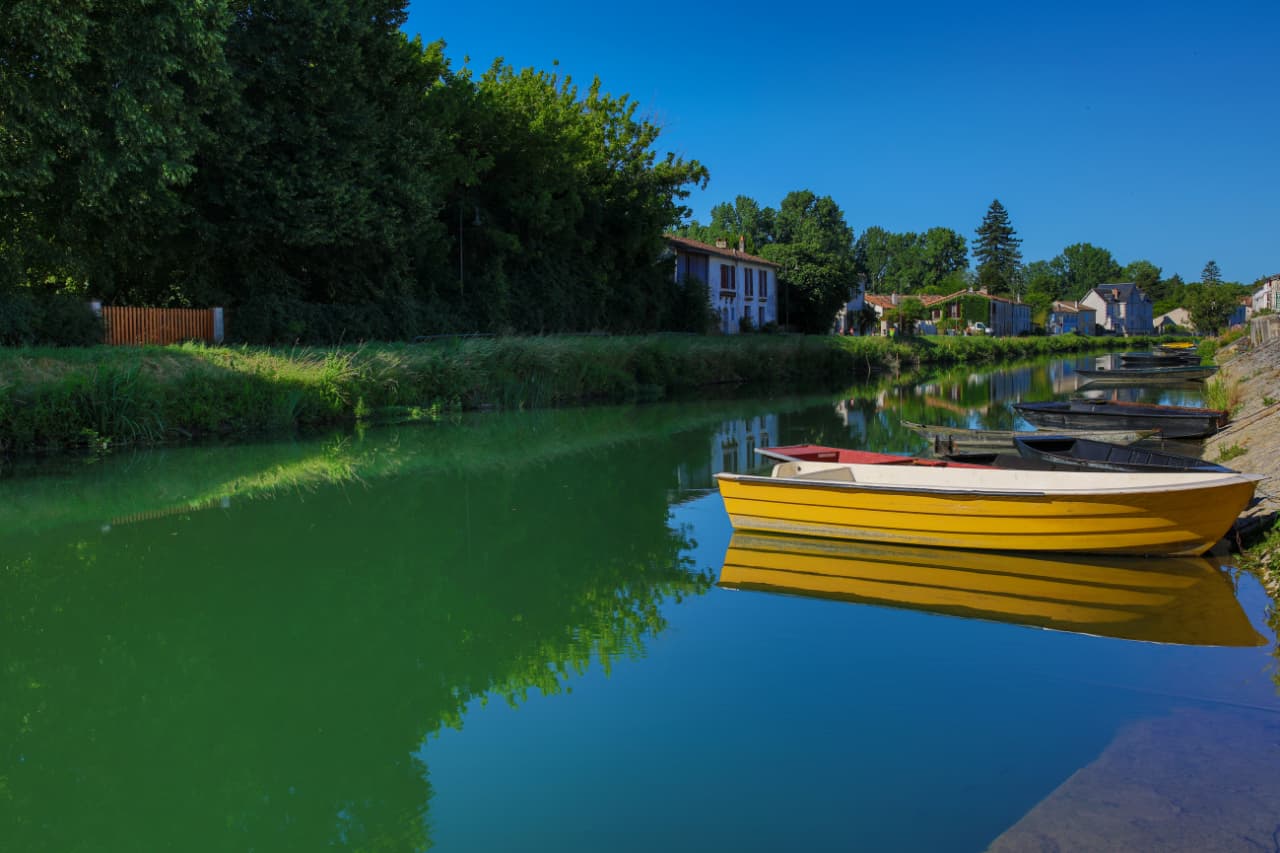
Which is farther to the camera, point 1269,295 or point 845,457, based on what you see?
point 1269,295

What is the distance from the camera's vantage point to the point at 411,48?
3131 cm

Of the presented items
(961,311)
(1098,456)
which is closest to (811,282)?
(961,311)

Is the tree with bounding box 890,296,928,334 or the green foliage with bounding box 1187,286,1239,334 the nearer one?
the tree with bounding box 890,296,928,334

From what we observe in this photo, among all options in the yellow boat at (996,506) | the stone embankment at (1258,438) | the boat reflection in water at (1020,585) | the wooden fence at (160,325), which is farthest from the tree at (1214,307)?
the boat reflection in water at (1020,585)

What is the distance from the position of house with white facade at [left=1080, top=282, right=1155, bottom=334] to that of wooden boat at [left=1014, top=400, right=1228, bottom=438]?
386ft

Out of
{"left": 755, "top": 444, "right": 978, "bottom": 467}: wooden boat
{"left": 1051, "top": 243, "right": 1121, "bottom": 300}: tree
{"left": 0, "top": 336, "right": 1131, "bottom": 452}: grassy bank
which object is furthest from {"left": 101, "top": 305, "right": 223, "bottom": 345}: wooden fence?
{"left": 1051, "top": 243, "right": 1121, "bottom": 300}: tree

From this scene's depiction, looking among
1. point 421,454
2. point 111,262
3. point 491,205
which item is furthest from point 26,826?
point 491,205

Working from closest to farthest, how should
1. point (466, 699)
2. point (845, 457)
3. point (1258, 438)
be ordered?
point (466, 699) → point (845, 457) → point (1258, 438)

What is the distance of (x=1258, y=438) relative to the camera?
563 inches

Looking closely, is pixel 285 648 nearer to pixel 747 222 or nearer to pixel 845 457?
pixel 845 457

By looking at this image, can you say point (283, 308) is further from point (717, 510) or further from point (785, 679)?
point (785, 679)

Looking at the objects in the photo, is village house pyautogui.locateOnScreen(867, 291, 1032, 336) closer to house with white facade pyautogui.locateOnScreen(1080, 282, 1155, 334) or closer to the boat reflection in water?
house with white facade pyautogui.locateOnScreen(1080, 282, 1155, 334)

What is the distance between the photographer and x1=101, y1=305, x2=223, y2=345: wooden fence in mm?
24453

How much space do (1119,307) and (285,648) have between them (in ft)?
462
